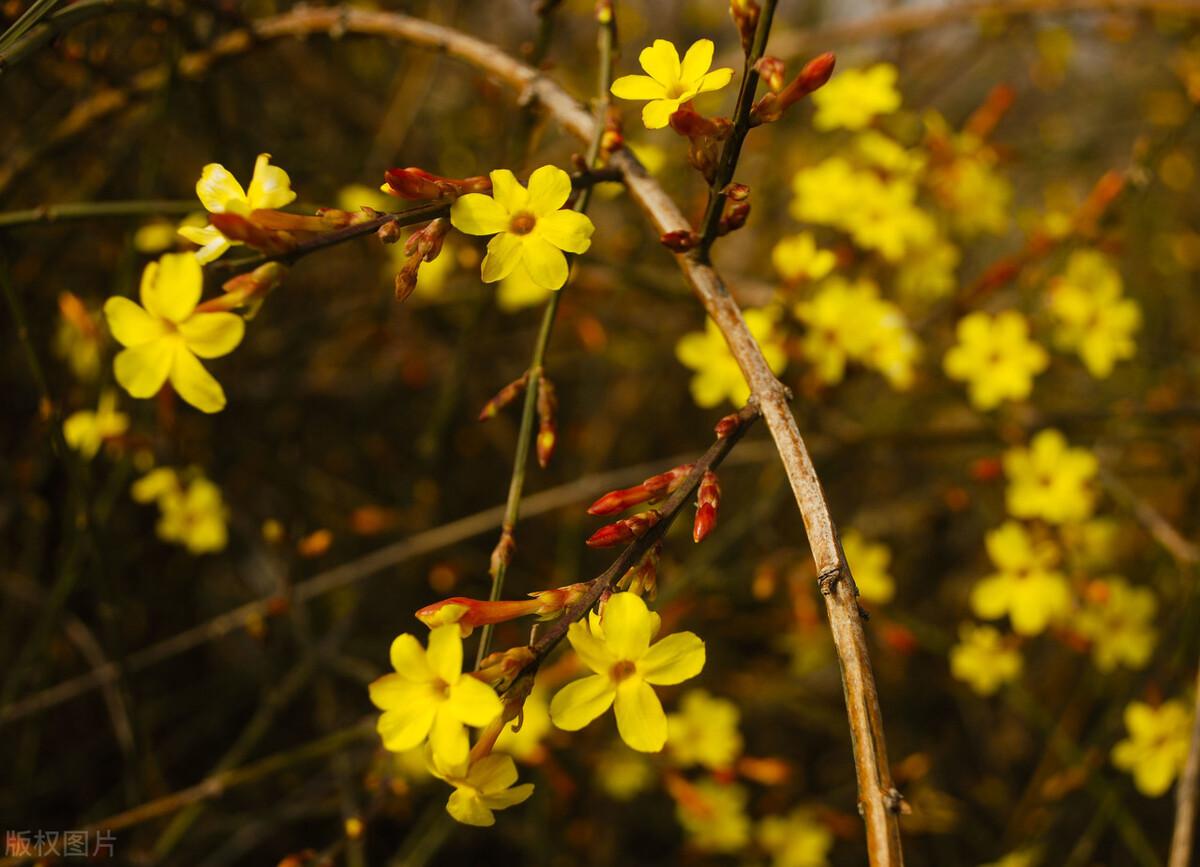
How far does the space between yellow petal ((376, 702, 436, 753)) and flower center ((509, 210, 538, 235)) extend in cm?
61

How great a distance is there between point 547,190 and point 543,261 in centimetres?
9

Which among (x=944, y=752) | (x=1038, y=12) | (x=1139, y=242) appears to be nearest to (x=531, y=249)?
(x=1038, y=12)

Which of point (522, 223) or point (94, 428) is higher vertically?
point (522, 223)

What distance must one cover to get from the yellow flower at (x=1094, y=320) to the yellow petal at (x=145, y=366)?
2.42 m

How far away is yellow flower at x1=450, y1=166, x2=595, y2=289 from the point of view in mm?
1095

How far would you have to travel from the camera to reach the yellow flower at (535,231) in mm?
1095

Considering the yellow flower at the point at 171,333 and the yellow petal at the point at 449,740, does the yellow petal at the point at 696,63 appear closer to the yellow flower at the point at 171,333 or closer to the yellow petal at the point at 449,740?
the yellow flower at the point at 171,333

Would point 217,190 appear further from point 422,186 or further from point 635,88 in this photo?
point 635,88

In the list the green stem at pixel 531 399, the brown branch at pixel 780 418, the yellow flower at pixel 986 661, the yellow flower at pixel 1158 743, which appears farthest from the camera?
the yellow flower at pixel 986 661

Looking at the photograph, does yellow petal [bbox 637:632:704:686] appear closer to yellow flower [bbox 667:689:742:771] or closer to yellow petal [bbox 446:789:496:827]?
yellow petal [bbox 446:789:496:827]

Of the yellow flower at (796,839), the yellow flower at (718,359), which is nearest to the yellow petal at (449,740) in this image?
the yellow flower at (718,359)

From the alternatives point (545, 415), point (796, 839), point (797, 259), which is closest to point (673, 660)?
point (545, 415)

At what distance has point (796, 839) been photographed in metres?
2.81

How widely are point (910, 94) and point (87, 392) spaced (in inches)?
140
